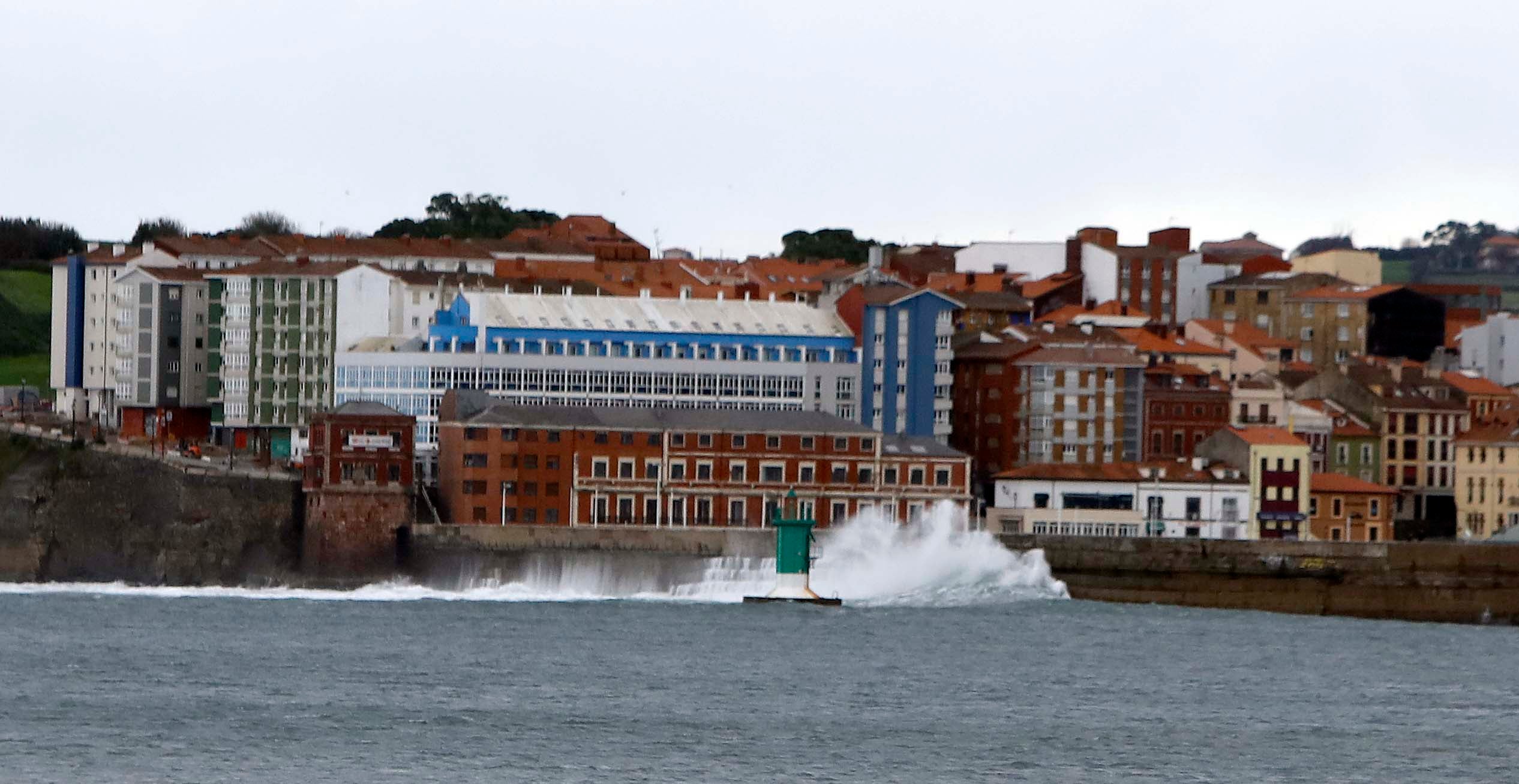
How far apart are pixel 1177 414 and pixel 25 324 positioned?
6534 cm

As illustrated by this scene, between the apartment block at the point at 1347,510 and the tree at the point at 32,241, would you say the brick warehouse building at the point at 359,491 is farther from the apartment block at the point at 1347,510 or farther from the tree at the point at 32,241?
the tree at the point at 32,241

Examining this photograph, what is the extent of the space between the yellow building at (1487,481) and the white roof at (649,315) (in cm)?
2248

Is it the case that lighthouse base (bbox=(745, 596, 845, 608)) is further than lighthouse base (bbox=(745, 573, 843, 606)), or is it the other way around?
lighthouse base (bbox=(745, 573, 843, 606))

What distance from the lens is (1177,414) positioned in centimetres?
11969

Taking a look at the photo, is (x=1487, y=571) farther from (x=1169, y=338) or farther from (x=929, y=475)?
(x=1169, y=338)

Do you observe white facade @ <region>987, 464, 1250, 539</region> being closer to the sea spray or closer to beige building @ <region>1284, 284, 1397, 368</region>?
the sea spray

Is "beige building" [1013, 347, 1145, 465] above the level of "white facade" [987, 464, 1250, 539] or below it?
above

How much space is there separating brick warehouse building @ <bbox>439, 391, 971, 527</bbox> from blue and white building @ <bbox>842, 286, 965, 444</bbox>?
9.70 meters

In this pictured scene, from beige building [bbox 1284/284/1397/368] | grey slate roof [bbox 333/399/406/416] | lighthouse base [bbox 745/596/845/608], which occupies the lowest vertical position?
lighthouse base [bbox 745/596/845/608]

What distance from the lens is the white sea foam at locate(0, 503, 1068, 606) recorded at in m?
98.6

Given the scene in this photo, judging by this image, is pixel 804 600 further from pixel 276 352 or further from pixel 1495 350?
pixel 1495 350

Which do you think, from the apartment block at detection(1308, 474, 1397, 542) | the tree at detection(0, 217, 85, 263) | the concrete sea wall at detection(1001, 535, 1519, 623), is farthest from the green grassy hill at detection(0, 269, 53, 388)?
the concrete sea wall at detection(1001, 535, 1519, 623)

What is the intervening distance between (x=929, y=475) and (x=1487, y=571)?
17.5 meters

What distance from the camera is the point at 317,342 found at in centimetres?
11850
